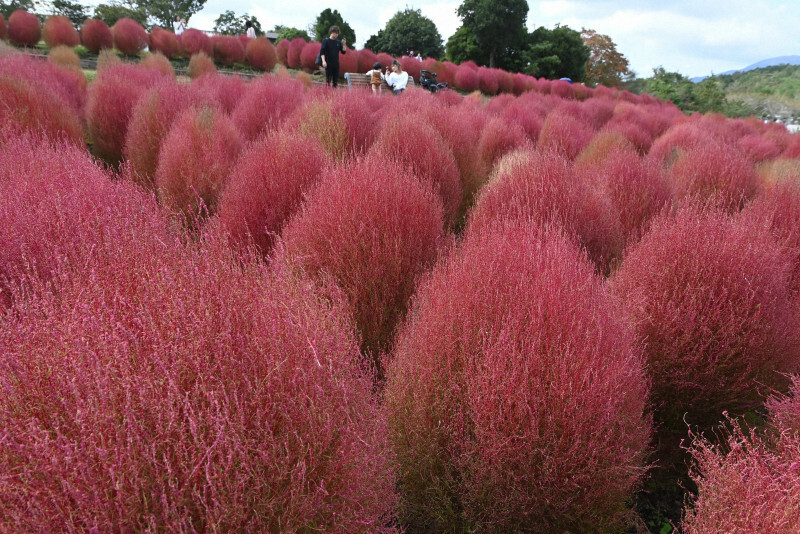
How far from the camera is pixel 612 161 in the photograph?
5012 millimetres

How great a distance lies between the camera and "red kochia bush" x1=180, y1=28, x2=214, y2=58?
12.9 m

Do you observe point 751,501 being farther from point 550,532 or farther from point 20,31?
point 20,31

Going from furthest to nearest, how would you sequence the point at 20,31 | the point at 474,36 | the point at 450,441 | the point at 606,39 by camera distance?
the point at 606,39 → the point at 474,36 → the point at 20,31 → the point at 450,441

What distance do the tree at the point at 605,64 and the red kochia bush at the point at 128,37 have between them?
25.1 meters

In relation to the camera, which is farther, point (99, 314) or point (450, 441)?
point (450, 441)

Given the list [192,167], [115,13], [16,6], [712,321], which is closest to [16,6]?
[16,6]

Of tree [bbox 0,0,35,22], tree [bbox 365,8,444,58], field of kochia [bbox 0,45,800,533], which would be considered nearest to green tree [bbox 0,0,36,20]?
tree [bbox 0,0,35,22]

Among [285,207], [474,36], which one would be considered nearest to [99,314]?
[285,207]

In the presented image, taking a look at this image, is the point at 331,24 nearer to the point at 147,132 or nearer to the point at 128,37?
the point at 128,37

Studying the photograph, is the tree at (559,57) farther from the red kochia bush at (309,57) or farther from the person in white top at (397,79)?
the person in white top at (397,79)

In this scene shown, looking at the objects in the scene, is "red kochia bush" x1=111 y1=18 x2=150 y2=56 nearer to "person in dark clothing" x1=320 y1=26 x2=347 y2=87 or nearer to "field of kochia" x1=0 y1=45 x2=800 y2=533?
"person in dark clothing" x1=320 y1=26 x2=347 y2=87

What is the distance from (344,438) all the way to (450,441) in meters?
0.80

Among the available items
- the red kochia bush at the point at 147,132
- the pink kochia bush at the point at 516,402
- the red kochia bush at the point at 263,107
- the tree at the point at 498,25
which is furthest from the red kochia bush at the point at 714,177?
the tree at the point at 498,25

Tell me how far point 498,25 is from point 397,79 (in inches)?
691
